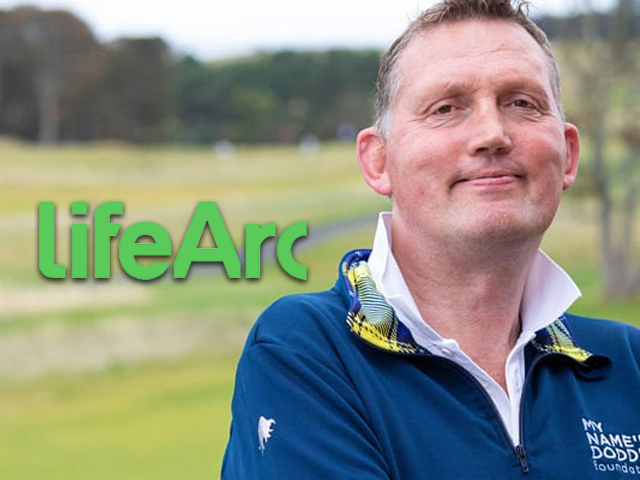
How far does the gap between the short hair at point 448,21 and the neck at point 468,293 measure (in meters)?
0.24

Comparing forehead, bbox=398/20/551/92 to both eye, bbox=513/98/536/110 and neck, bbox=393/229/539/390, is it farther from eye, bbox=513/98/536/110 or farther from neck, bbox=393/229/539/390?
neck, bbox=393/229/539/390

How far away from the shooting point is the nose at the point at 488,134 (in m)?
1.87

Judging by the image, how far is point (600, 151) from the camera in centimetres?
1923

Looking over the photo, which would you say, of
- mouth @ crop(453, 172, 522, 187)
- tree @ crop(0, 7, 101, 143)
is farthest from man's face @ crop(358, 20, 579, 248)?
tree @ crop(0, 7, 101, 143)

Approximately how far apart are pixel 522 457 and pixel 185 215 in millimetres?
24651

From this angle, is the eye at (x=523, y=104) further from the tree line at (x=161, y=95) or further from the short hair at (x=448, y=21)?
the tree line at (x=161, y=95)

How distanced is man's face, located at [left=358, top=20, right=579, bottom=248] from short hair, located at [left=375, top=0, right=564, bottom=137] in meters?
0.01

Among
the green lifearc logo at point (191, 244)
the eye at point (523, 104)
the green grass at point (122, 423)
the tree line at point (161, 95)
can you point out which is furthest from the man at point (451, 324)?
the tree line at point (161, 95)

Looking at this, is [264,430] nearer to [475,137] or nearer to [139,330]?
[475,137]

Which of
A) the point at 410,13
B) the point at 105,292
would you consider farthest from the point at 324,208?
the point at 410,13

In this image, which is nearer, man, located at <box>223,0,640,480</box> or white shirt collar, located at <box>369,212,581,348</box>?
man, located at <box>223,0,640,480</box>

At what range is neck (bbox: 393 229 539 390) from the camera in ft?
6.53

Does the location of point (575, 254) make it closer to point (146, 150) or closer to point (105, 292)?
point (105, 292)

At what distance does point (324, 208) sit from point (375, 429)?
30.5 metres
